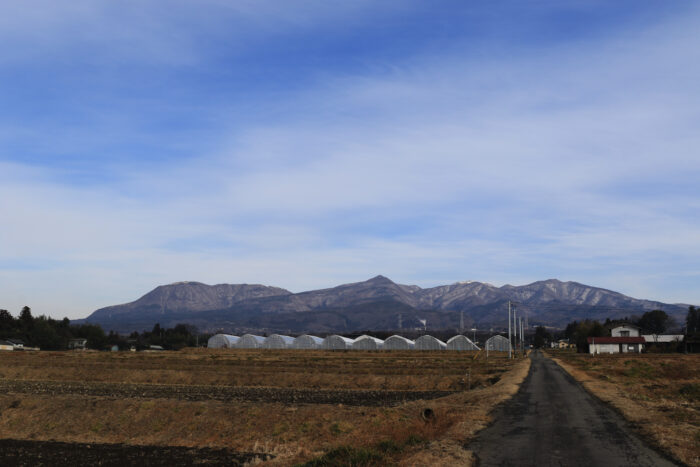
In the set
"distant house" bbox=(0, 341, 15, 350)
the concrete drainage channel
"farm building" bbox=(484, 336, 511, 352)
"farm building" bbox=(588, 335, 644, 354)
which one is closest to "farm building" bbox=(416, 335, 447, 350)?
"farm building" bbox=(484, 336, 511, 352)

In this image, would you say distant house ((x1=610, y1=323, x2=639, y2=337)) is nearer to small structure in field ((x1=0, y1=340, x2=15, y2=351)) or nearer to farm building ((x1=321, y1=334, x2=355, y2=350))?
farm building ((x1=321, y1=334, x2=355, y2=350))

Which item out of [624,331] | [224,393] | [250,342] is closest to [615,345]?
[624,331]

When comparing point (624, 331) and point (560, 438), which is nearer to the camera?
point (560, 438)

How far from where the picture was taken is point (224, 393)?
177 ft

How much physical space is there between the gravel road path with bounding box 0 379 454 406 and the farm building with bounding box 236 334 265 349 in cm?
12289

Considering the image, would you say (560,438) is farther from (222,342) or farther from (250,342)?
(222,342)

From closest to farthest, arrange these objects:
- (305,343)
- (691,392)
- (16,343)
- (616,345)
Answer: (691,392)
(616,345)
(16,343)
(305,343)

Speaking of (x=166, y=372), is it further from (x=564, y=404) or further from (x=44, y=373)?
(x=564, y=404)

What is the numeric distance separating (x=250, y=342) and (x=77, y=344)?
191 ft

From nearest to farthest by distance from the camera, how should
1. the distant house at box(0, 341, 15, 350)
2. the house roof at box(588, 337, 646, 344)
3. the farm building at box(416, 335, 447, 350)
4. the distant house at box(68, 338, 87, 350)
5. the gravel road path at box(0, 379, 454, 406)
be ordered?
1. the gravel road path at box(0, 379, 454, 406)
2. the house roof at box(588, 337, 646, 344)
3. the distant house at box(0, 341, 15, 350)
4. the farm building at box(416, 335, 447, 350)
5. the distant house at box(68, 338, 87, 350)

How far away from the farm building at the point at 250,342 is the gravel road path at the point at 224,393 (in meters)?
123

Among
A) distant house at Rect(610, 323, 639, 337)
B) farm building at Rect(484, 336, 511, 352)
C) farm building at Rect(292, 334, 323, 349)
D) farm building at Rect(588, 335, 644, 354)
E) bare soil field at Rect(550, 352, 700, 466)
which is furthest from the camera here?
farm building at Rect(292, 334, 323, 349)

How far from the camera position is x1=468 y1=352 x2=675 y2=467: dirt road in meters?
20.0

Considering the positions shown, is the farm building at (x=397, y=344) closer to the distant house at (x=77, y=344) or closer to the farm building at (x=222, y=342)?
the farm building at (x=222, y=342)
